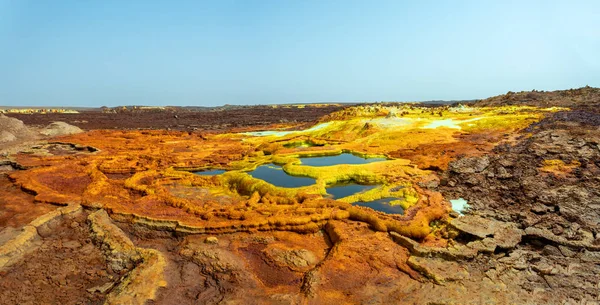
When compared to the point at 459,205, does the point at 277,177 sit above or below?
above

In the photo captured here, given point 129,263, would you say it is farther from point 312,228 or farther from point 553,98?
point 553,98

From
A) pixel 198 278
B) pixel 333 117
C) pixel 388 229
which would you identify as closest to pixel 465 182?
pixel 388 229

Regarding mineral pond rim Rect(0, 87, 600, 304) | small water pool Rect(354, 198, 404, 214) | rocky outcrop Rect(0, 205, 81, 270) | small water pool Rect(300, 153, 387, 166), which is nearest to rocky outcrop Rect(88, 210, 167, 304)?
mineral pond rim Rect(0, 87, 600, 304)

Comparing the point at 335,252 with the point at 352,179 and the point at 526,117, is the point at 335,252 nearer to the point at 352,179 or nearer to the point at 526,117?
the point at 352,179

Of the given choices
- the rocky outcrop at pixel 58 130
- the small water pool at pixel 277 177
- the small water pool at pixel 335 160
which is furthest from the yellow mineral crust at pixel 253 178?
the rocky outcrop at pixel 58 130

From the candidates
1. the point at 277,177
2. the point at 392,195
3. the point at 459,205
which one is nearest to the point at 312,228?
the point at 392,195

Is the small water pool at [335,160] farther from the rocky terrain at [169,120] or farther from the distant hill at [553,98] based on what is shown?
the distant hill at [553,98]
